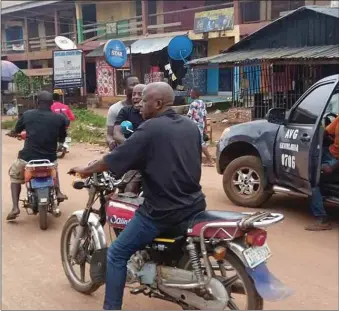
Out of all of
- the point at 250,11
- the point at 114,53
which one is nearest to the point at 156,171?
the point at 114,53

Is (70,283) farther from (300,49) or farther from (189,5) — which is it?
(189,5)

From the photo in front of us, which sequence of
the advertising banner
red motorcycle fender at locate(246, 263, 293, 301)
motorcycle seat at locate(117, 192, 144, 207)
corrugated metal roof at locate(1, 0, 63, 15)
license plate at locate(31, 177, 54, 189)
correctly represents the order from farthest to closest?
corrugated metal roof at locate(1, 0, 63, 15), the advertising banner, license plate at locate(31, 177, 54, 189), motorcycle seat at locate(117, 192, 144, 207), red motorcycle fender at locate(246, 263, 293, 301)

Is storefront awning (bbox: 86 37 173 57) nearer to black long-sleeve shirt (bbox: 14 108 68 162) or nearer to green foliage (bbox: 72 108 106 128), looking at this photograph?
green foliage (bbox: 72 108 106 128)

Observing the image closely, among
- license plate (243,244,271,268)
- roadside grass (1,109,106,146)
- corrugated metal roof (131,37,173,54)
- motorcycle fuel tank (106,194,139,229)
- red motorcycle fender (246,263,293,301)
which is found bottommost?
roadside grass (1,109,106,146)

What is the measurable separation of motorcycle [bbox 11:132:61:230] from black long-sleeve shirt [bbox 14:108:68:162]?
0.13m

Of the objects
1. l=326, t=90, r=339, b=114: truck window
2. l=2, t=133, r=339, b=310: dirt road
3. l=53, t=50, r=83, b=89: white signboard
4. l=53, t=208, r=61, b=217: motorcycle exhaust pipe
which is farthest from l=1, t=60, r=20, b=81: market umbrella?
l=326, t=90, r=339, b=114: truck window

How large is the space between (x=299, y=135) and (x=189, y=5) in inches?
789

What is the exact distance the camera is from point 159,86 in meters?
3.10

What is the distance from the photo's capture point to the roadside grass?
44.5ft

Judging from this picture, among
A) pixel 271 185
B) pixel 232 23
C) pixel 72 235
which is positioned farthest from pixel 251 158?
pixel 232 23

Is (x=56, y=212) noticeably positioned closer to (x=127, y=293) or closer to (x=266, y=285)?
(x=127, y=293)

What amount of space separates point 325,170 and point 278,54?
8.38 m

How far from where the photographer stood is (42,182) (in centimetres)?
562

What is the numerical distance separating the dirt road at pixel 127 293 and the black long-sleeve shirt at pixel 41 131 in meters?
0.83
